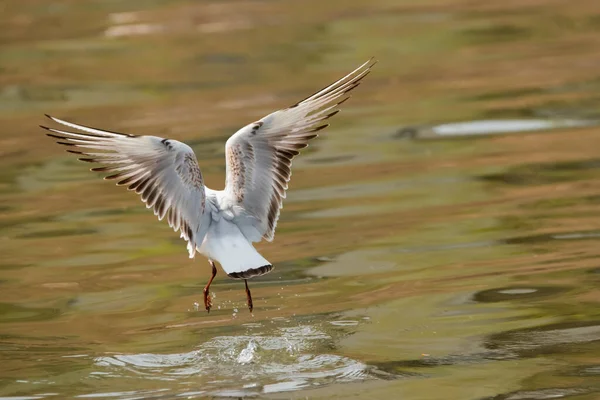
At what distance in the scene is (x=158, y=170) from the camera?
816 centimetres

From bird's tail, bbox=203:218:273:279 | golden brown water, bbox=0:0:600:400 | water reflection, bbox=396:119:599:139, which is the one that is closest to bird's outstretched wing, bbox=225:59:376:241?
bird's tail, bbox=203:218:273:279

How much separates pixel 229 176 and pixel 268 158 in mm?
312

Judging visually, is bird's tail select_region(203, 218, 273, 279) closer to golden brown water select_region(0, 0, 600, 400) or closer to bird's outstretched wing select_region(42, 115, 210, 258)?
bird's outstretched wing select_region(42, 115, 210, 258)

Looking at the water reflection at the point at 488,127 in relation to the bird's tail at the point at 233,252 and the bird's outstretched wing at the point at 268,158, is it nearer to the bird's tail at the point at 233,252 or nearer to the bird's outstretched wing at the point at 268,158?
the bird's outstretched wing at the point at 268,158

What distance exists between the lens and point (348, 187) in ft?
39.5

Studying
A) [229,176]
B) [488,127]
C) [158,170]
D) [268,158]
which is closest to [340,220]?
[268,158]

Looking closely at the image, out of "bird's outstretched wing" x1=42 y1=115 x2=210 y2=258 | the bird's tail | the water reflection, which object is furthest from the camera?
the water reflection

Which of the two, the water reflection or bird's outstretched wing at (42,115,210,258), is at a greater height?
bird's outstretched wing at (42,115,210,258)

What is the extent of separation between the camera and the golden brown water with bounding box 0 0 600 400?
25.9 feet

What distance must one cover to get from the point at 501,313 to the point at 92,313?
9.76 feet

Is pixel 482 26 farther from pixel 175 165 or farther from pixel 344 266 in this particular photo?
pixel 175 165

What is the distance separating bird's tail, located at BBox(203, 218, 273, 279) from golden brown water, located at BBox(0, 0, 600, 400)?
63cm

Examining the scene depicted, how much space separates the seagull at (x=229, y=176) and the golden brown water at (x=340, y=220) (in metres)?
0.66

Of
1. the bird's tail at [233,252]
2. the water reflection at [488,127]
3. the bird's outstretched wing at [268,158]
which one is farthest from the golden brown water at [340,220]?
the bird's outstretched wing at [268,158]
